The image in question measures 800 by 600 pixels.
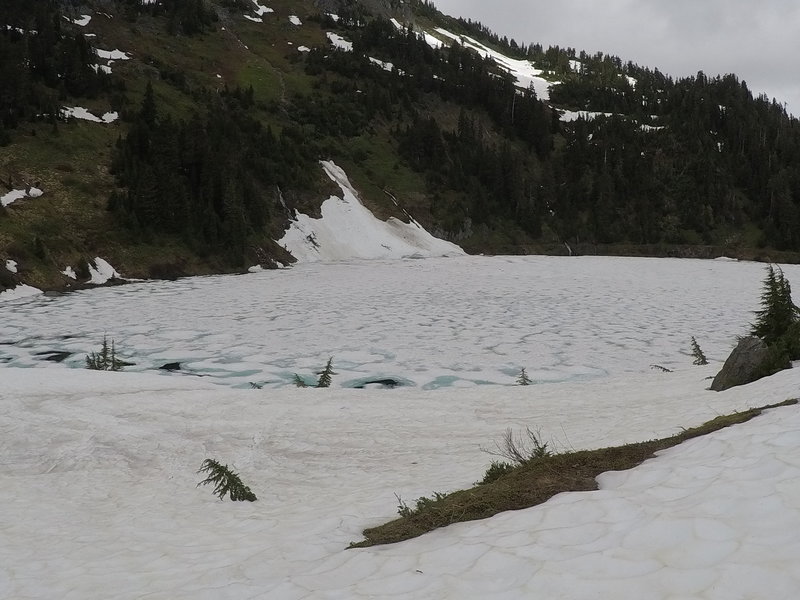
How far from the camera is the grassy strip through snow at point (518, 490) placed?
458 cm

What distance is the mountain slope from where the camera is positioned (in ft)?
113

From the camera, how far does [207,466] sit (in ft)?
23.4

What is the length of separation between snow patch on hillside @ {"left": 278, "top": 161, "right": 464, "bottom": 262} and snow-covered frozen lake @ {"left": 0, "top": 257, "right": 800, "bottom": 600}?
25.6m

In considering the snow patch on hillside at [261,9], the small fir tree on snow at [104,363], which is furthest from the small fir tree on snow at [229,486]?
the snow patch on hillside at [261,9]

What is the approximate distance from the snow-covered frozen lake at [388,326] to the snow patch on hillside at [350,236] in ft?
42.8

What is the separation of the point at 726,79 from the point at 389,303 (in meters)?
125

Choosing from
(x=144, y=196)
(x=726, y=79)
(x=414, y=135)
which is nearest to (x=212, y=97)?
(x=414, y=135)

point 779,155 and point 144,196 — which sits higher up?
point 779,155

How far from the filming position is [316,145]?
6306 cm

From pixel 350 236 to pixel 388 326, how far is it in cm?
3092

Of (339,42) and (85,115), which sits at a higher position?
(339,42)

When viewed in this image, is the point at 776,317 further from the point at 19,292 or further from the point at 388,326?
the point at 19,292

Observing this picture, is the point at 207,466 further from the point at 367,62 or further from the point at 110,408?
the point at 367,62

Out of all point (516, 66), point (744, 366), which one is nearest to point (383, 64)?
point (516, 66)
